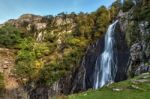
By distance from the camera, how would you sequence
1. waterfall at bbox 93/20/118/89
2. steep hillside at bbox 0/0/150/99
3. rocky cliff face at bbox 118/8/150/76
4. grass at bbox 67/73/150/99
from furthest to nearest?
steep hillside at bbox 0/0/150/99 < waterfall at bbox 93/20/118/89 < rocky cliff face at bbox 118/8/150/76 < grass at bbox 67/73/150/99

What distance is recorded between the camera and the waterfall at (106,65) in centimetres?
4450

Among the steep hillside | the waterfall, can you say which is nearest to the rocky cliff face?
the steep hillside

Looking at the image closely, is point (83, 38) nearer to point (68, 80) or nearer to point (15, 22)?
point (68, 80)

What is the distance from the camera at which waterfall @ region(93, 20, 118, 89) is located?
1752 inches

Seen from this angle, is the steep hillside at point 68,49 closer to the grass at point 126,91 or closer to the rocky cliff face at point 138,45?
Answer: the rocky cliff face at point 138,45

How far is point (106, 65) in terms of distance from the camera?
46.1 m

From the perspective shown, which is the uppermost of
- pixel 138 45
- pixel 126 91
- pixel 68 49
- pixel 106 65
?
pixel 68 49

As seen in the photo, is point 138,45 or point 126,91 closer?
point 126,91

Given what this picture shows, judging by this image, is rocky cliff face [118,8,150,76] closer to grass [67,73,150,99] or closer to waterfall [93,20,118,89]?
waterfall [93,20,118,89]

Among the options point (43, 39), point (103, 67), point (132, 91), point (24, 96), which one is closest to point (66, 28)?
point (43, 39)

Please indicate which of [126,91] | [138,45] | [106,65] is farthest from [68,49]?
[126,91]

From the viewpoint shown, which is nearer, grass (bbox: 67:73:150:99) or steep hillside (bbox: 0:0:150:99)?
grass (bbox: 67:73:150:99)

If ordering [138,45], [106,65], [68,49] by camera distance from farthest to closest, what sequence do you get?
[68,49] → [106,65] → [138,45]

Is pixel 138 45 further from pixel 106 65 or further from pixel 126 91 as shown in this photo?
pixel 126 91
